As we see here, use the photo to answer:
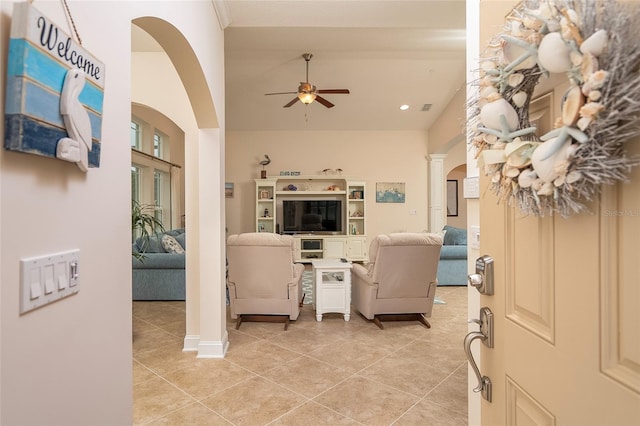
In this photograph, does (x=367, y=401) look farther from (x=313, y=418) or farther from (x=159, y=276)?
(x=159, y=276)

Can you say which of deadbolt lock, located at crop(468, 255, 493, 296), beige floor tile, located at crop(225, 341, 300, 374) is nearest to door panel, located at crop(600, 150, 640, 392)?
deadbolt lock, located at crop(468, 255, 493, 296)

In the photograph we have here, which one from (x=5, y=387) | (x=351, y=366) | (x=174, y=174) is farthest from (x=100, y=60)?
(x=174, y=174)

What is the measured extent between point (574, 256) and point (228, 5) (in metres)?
3.33

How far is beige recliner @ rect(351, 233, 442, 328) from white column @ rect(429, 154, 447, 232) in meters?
4.27

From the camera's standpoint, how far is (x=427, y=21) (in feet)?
10.2

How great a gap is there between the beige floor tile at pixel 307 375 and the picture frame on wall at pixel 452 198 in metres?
8.07

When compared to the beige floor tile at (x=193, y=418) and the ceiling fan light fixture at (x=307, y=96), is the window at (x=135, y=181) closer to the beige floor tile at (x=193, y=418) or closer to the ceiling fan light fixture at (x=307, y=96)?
the ceiling fan light fixture at (x=307, y=96)

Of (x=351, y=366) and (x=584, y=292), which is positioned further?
(x=351, y=366)

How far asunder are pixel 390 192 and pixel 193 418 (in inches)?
258

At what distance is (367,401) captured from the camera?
7.10ft

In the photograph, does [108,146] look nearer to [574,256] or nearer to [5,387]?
[5,387]

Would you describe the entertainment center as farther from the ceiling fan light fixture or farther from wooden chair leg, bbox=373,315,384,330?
wooden chair leg, bbox=373,315,384,330

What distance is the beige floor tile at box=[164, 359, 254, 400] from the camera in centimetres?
231

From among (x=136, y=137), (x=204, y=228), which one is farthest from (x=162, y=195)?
(x=204, y=228)
